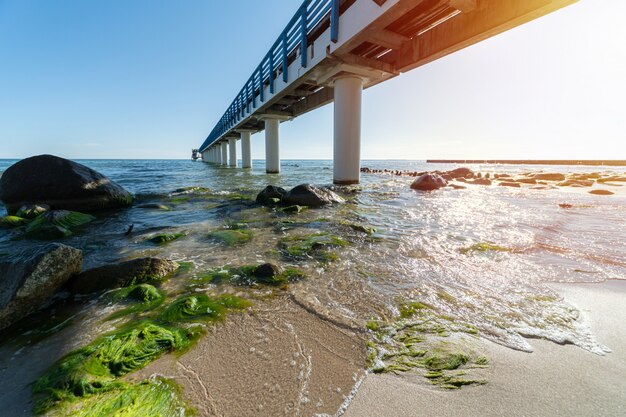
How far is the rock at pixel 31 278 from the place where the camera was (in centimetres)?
235

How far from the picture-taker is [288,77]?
49.6 feet

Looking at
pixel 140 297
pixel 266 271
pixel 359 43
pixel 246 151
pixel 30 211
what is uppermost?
pixel 359 43

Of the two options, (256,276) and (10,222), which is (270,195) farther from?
(10,222)

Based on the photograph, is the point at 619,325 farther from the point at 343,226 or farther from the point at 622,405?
the point at 343,226

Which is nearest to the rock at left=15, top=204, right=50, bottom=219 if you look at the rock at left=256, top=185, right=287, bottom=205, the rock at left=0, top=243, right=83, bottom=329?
the rock at left=0, top=243, right=83, bottom=329

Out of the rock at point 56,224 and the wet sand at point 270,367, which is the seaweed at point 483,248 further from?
the rock at point 56,224

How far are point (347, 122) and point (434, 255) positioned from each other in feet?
35.3

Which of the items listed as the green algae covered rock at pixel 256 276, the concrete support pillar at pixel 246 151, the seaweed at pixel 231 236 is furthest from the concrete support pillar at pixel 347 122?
the concrete support pillar at pixel 246 151

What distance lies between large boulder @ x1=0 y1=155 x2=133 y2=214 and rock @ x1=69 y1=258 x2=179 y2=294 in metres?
6.19

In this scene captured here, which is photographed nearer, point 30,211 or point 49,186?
point 30,211

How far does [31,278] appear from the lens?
8.20ft

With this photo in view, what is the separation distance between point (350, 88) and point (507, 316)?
42.7ft

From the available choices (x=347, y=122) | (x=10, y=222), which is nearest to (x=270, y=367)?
(x=10, y=222)

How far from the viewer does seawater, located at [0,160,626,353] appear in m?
2.40
